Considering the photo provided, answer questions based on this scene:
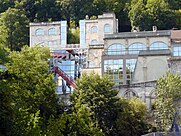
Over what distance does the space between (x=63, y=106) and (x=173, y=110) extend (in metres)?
9.72

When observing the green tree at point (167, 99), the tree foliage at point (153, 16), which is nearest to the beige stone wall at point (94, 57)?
the tree foliage at point (153, 16)

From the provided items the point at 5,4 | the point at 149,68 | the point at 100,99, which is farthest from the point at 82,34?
the point at 100,99

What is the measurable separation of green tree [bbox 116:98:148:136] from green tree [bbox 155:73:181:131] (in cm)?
132

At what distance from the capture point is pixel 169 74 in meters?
48.5

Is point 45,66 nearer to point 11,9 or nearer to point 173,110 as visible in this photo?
point 173,110

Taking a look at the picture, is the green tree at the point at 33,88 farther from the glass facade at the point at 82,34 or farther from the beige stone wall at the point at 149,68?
the glass facade at the point at 82,34

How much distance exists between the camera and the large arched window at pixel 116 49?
189 ft

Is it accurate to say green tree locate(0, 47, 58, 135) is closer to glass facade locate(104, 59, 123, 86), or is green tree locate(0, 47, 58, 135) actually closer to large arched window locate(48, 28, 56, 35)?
glass facade locate(104, 59, 123, 86)

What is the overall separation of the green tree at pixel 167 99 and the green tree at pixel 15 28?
94.6 feet

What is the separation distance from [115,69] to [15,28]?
75.4ft

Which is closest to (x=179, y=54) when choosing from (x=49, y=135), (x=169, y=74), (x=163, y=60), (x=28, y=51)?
(x=163, y=60)

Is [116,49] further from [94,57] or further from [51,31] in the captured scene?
[51,31]

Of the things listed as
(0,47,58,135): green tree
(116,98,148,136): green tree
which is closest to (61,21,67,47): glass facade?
(116,98,148,136): green tree

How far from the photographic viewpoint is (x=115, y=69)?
2148 inches
